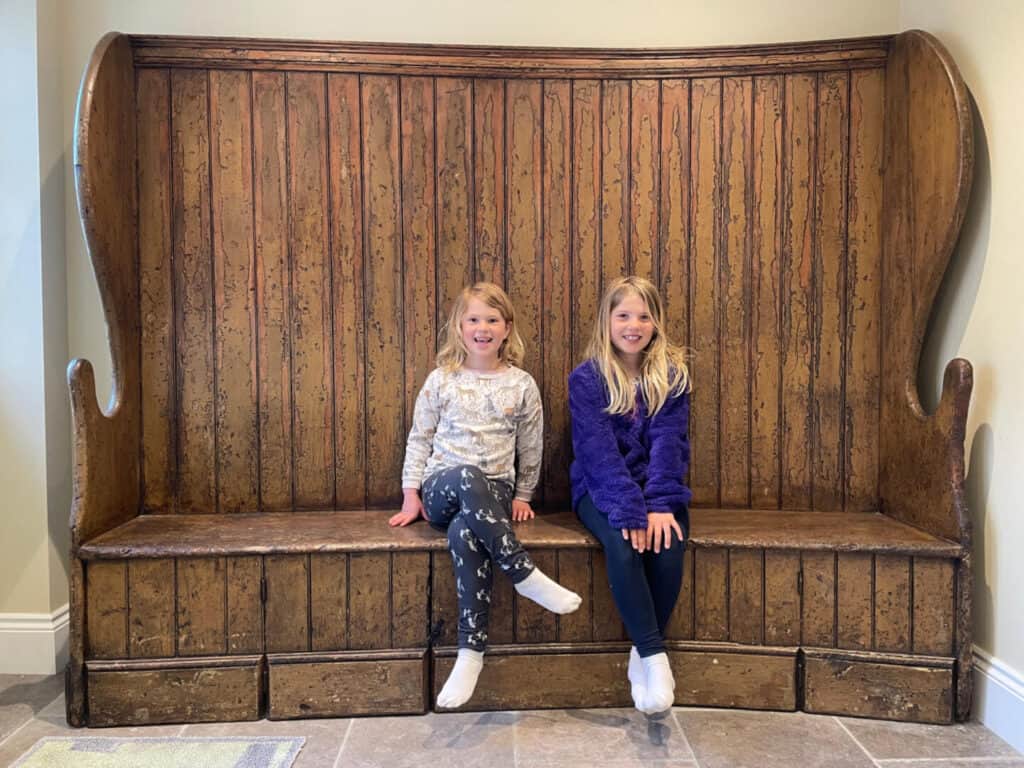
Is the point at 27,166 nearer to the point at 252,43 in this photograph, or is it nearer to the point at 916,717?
the point at 252,43

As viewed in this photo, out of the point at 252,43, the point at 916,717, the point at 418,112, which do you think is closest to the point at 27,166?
the point at 252,43

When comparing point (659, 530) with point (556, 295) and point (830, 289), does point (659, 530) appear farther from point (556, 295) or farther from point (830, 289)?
point (830, 289)

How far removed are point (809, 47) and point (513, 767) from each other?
83.3 inches

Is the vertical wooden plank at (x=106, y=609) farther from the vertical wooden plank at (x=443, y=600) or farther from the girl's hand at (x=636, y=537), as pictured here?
the girl's hand at (x=636, y=537)

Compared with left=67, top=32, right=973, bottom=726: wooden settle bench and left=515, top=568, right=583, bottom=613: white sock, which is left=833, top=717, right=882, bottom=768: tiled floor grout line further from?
left=515, top=568, right=583, bottom=613: white sock

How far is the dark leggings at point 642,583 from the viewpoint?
1.81 metres

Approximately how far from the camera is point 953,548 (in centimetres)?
183

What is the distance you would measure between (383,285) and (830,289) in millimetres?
1347

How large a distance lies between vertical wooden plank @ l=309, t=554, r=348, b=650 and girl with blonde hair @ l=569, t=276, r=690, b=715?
2.16 ft

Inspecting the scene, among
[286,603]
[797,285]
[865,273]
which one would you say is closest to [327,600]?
[286,603]

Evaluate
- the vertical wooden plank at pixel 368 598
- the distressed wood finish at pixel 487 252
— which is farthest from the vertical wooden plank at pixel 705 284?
the vertical wooden plank at pixel 368 598

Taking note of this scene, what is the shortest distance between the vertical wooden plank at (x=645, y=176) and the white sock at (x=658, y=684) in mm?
1100

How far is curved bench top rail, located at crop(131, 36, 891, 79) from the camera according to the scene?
2.18 metres

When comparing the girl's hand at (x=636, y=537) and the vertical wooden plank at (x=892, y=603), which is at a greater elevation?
the girl's hand at (x=636, y=537)
